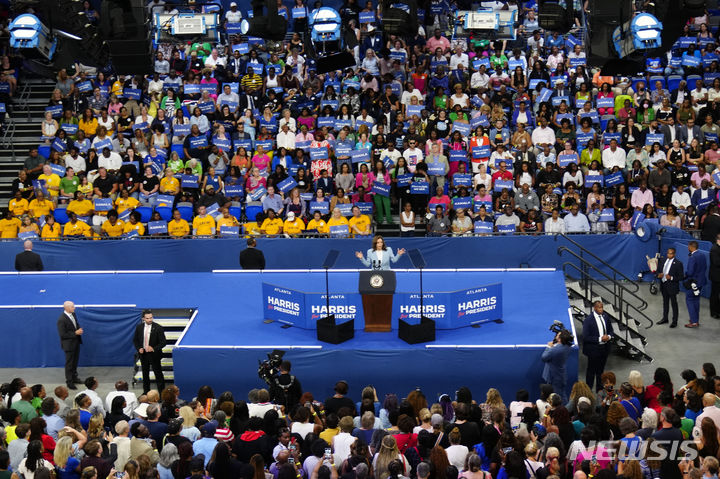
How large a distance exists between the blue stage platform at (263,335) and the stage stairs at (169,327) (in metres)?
0.31

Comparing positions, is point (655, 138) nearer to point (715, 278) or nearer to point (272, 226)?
point (715, 278)

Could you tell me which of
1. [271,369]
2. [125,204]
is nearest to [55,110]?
[125,204]

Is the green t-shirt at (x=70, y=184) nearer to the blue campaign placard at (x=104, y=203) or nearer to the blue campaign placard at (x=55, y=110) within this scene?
the blue campaign placard at (x=104, y=203)

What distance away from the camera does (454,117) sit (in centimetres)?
2745

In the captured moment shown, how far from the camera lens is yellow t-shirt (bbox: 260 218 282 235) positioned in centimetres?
2380

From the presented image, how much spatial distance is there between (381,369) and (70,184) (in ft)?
39.8

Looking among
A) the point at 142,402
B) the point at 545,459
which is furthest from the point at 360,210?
the point at 545,459

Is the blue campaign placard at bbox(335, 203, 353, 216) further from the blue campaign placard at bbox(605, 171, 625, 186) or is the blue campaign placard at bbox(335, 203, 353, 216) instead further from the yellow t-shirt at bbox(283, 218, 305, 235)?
the blue campaign placard at bbox(605, 171, 625, 186)

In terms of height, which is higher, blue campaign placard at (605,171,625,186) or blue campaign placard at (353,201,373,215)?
blue campaign placard at (605,171,625,186)

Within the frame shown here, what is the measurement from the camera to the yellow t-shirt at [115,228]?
947 inches

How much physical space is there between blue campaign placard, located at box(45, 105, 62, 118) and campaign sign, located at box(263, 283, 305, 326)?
12958 millimetres

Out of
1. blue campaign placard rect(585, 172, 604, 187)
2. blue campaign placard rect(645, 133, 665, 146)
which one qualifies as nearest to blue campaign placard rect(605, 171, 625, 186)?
blue campaign placard rect(585, 172, 604, 187)

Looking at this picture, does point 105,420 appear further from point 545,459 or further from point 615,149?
point 615,149

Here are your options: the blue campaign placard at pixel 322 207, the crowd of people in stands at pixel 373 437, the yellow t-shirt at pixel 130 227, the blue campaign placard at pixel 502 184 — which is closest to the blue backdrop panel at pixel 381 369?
the crowd of people in stands at pixel 373 437
